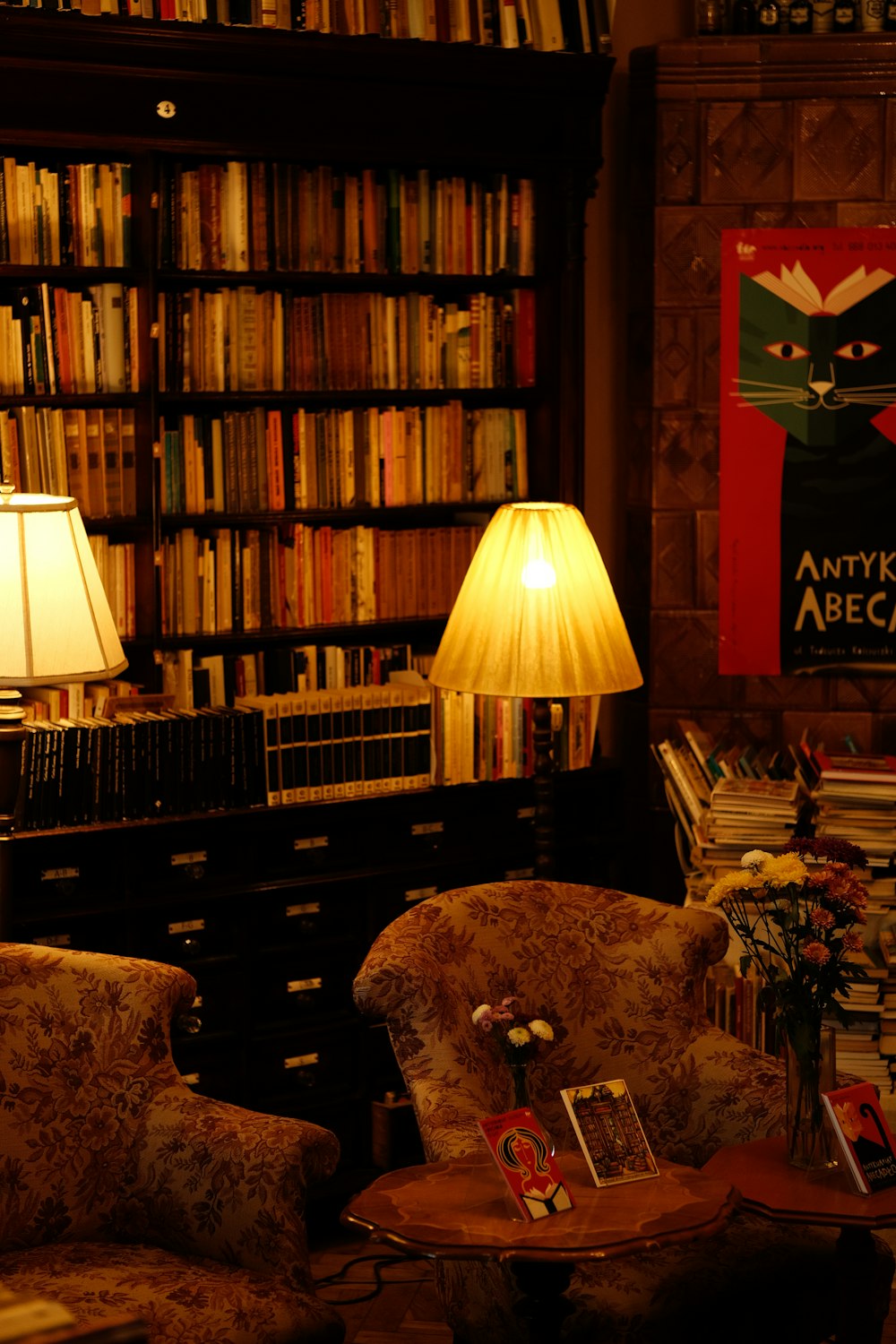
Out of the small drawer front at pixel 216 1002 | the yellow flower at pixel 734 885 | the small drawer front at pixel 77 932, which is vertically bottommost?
the small drawer front at pixel 216 1002

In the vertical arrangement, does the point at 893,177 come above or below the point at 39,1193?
above

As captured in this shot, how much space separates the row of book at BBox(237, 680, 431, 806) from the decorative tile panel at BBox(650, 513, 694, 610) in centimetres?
80

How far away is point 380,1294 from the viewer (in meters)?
3.39

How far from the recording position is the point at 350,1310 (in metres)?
3.32

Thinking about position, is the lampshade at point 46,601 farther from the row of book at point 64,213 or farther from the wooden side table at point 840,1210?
the wooden side table at point 840,1210

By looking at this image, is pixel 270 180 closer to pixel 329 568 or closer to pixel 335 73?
pixel 335 73

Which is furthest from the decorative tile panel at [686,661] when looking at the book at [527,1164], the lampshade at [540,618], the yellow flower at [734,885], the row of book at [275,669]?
the book at [527,1164]

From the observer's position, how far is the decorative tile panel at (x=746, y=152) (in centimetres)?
417

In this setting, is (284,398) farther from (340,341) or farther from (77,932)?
(77,932)

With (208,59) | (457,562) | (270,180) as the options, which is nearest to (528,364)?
(457,562)

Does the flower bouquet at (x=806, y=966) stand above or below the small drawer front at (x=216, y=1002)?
above

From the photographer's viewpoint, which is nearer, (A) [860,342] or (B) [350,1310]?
(B) [350,1310]

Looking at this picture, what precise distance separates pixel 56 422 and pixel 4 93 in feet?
2.32

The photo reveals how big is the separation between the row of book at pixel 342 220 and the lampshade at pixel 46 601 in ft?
3.83
